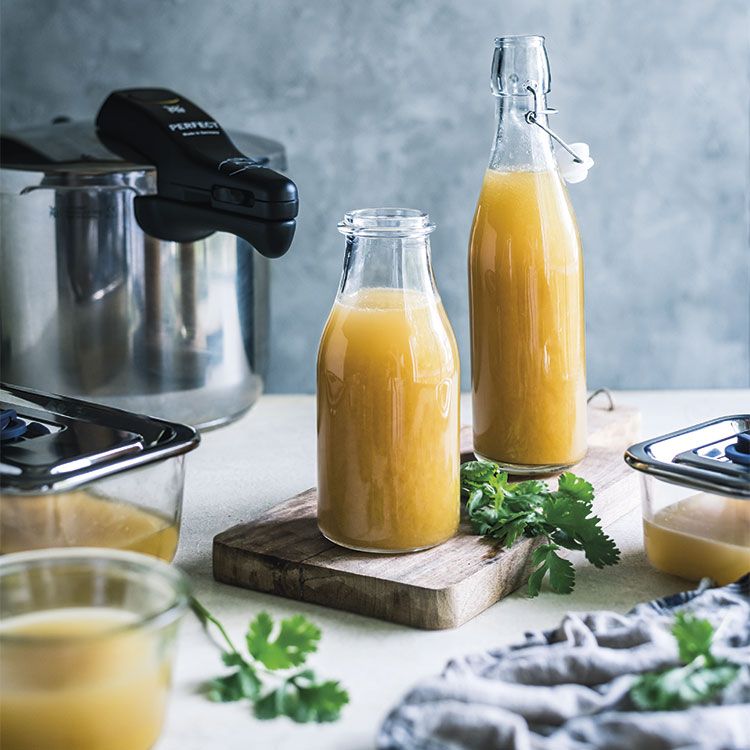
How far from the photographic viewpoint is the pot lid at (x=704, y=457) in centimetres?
102

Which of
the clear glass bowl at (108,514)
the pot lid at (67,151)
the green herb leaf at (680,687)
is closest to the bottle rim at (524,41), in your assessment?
the pot lid at (67,151)

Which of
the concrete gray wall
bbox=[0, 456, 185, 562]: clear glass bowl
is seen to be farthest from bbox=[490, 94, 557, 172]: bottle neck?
the concrete gray wall

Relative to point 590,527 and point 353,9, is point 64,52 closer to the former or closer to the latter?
point 353,9

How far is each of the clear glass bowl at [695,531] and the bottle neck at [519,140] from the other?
336 mm

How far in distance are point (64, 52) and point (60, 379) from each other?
1.74 feet

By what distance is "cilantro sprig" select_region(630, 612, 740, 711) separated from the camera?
32.9 inches

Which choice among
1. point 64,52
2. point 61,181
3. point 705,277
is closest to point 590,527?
point 61,181

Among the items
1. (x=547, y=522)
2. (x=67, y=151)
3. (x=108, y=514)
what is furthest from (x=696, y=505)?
(x=67, y=151)

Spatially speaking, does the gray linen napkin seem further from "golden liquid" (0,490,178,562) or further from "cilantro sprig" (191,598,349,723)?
"golden liquid" (0,490,178,562)

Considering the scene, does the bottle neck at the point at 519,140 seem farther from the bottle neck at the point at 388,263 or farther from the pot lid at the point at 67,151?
the pot lid at the point at 67,151

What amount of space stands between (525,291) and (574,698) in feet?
1.65

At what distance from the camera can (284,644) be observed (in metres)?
0.92

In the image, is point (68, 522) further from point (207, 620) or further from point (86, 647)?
point (86, 647)

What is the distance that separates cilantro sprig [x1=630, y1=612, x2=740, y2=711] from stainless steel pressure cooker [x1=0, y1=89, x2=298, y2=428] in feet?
2.30
